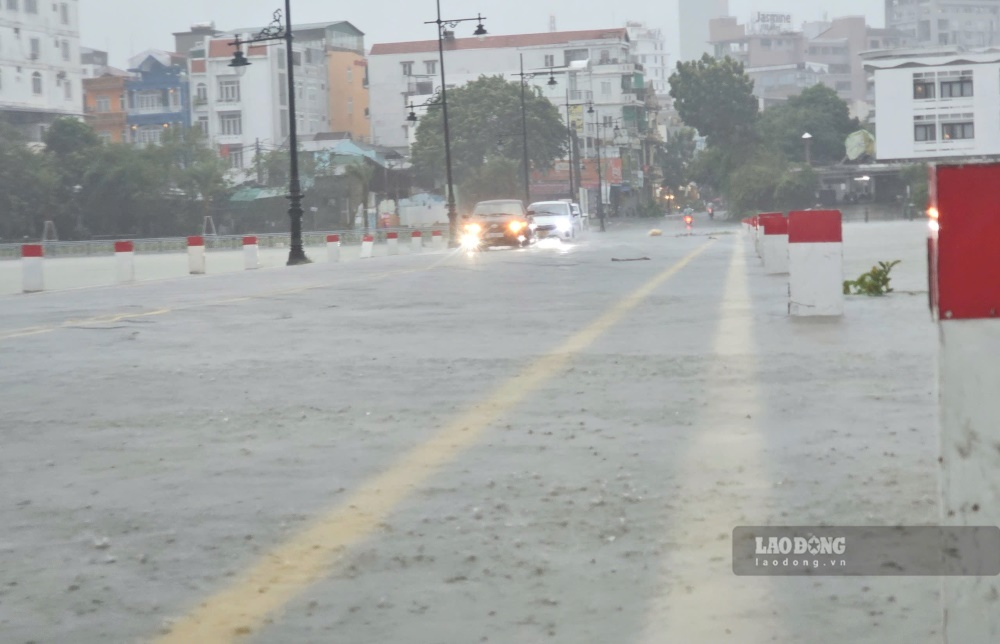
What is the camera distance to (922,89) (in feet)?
397

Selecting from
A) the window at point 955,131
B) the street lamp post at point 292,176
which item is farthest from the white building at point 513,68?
the street lamp post at point 292,176

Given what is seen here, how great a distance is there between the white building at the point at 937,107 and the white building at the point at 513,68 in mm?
23564

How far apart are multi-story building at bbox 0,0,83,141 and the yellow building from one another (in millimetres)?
21934

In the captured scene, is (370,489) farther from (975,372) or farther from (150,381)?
(150,381)

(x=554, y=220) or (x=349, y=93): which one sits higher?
(x=349, y=93)

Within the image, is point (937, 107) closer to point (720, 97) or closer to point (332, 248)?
point (720, 97)

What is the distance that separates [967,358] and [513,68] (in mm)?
138529

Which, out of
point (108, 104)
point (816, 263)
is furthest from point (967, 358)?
point (108, 104)

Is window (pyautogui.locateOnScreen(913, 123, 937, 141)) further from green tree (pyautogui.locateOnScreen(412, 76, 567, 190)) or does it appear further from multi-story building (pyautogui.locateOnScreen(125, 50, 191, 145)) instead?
multi-story building (pyautogui.locateOnScreen(125, 50, 191, 145))

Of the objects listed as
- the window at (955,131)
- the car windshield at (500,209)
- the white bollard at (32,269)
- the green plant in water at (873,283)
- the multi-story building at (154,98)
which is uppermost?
the multi-story building at (154,98)

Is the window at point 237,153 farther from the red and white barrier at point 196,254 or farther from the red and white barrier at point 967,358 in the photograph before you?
the red and white barrier at point 967,358

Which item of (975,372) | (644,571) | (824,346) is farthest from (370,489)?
(824,346)

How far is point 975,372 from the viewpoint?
3.19 metres

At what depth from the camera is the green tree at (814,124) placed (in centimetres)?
→ 13225
